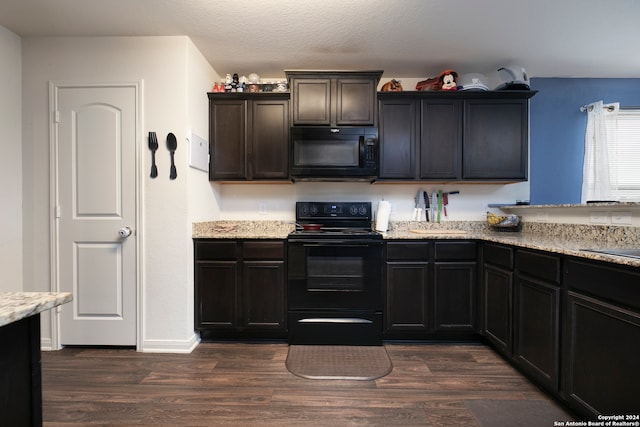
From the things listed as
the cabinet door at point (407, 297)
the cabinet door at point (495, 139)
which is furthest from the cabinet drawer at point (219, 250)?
the cabinet door at point (495, 139)

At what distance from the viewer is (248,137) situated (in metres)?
2.66

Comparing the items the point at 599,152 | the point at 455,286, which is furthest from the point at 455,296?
the point at 599,152

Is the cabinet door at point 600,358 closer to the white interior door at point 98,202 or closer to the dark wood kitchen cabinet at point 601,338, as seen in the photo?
the dark wood kitchen cabinet at point 601,338

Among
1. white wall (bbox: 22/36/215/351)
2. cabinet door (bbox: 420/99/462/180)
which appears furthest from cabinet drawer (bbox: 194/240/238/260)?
cabinet door (bbox: 420/99/462/180)

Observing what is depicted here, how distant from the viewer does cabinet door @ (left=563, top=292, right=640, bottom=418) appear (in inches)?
47.5

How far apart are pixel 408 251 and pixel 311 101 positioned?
1.59 m

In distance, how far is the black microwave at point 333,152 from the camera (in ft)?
8.18

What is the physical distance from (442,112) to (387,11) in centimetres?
107

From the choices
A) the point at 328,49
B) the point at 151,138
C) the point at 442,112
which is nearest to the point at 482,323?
the point at 442,112

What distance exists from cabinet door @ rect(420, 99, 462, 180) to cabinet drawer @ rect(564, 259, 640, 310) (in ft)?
4.37

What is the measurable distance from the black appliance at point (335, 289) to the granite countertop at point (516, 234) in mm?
241

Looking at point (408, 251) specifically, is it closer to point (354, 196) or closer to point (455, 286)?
point (455, 286)

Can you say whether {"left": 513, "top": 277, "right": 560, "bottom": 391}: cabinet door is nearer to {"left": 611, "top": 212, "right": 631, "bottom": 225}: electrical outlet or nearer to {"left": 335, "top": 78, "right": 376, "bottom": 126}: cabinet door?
{"left": 611, "top": 212, "right": 631, "bottom": 225}: electrical outlet

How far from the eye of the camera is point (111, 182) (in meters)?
2.24
